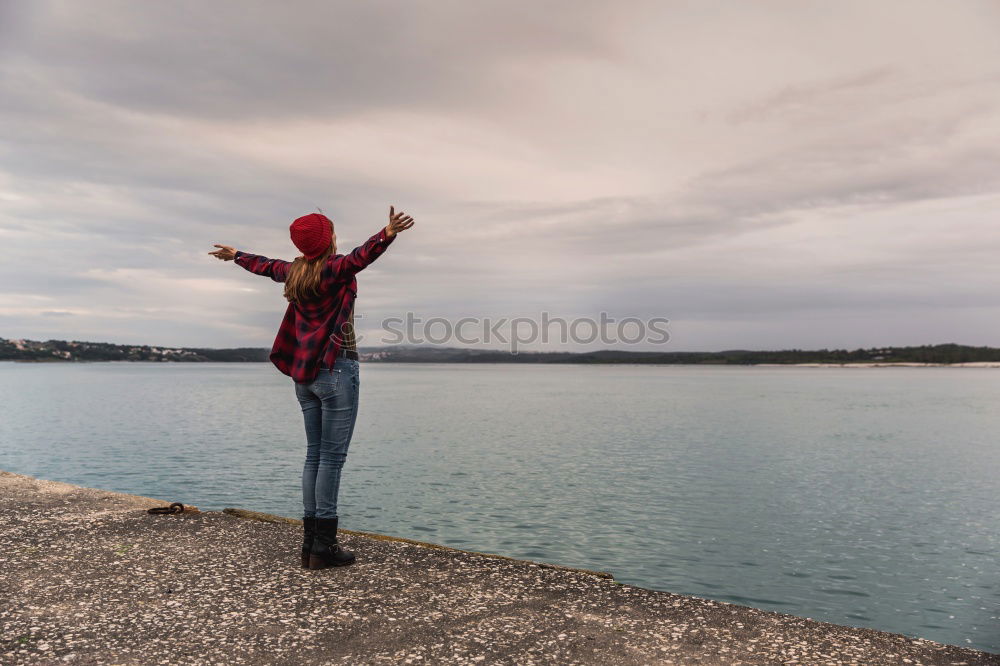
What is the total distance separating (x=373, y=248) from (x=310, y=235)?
872 mm

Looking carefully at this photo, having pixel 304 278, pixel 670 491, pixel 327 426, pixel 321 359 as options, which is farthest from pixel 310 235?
pixel 670 491

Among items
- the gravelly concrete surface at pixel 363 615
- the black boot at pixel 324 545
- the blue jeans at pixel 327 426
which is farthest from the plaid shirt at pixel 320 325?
the gravelly concrete surface at pixel 363 615

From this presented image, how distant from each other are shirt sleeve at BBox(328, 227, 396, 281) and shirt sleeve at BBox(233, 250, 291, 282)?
74 cm

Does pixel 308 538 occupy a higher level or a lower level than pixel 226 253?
lower

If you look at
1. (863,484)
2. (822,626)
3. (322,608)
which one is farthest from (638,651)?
(863,484)

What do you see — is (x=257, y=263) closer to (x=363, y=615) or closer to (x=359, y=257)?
(x=359, y=257)

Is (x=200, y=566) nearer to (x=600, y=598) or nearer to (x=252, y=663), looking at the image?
(x=252, y=663)

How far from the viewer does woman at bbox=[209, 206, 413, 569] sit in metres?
5.42

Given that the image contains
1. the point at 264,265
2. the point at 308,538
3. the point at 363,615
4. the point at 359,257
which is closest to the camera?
the point at 363,615

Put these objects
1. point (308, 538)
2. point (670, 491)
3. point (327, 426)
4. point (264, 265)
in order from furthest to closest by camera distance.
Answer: point (670, 491) → point (264, 265) → point (308, 538) → point (327, 426)

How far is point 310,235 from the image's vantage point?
217 inches

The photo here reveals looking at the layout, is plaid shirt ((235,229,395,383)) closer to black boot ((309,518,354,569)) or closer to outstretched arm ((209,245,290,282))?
outstretched arm ((209,245,290,282))

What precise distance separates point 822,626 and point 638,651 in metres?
1.49

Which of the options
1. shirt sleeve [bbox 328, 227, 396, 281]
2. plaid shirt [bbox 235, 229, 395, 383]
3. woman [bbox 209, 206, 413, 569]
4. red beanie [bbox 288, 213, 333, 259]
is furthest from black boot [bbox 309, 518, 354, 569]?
red beanie [bbox 288, 213, 333, 259]
